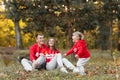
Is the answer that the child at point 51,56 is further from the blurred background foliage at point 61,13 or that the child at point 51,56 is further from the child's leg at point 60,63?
the blurred background foliage at point 61,13

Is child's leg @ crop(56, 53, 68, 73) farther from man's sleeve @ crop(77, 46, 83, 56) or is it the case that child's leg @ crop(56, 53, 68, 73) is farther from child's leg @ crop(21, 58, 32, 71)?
child's leg @ crop(21, 58, 32, 71)

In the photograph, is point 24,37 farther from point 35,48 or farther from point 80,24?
point 35,48

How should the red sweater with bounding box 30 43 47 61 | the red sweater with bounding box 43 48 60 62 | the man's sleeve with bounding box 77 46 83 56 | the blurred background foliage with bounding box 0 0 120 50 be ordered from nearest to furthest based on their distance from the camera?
the man's sleeve with bounding box 77 46 83 56
the red sweater with bounding box 43 48 60 62
the red sweater with bounding box 30 43 47 61
the blurred background foliage with bounding box 0 0 120 50

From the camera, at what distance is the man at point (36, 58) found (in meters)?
12.0

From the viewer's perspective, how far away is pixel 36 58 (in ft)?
40.5

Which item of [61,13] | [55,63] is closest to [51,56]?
[55,63]

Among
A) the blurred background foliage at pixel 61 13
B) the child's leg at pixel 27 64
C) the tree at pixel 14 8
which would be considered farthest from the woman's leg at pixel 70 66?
the tree at pixel 14 8

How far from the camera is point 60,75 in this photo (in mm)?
10688

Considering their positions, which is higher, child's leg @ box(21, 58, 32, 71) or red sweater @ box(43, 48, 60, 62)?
red sweater @ box(43, 48, 60, 62)

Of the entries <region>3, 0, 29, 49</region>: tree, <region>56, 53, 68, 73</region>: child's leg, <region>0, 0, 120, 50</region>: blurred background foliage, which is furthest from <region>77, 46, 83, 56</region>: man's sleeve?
<region>3, 0, 29, 49</region>: tree

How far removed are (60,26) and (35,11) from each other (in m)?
1.69

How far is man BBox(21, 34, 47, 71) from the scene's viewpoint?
39.5ft

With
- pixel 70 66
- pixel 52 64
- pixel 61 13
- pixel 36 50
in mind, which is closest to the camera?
pixel 70 66

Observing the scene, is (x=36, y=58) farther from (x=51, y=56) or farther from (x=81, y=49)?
(x=81, y=49)
